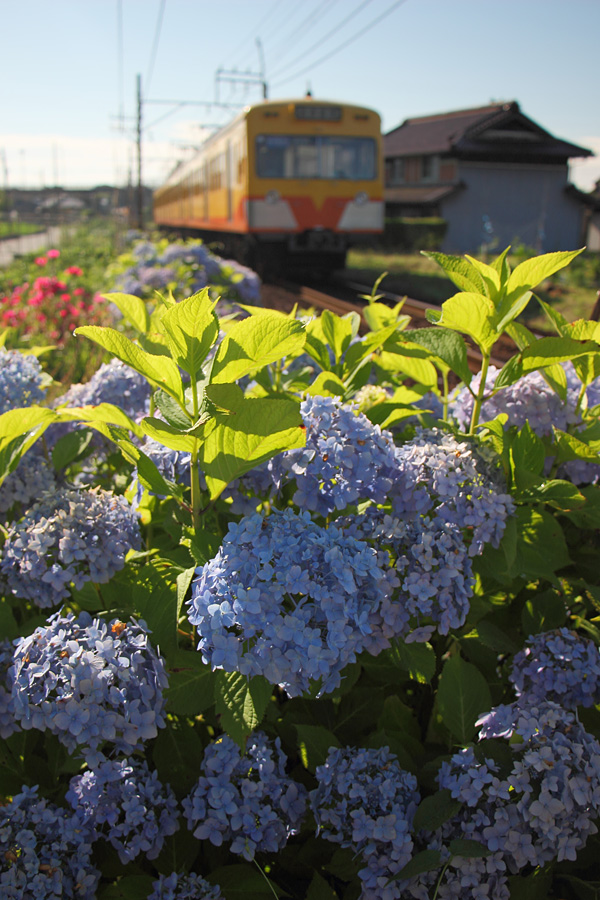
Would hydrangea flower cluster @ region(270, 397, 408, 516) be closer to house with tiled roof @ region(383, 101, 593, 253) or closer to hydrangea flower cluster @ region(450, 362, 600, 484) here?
hydrangea flower cluster @ region(450, 362, 600, 484)

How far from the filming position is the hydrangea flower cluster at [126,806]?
4.00 feet

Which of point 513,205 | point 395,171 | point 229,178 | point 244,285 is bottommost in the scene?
point 244,285

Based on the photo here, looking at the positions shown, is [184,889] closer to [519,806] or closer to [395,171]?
[519,806]

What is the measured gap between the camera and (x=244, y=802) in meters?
1.24

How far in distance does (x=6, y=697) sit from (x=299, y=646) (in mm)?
599

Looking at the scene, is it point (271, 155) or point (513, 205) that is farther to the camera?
point (513, 205)

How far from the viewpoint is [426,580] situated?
1.17 metres

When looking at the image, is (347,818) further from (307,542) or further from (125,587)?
(125,587)

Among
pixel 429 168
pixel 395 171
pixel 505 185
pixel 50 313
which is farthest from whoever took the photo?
pixel 395 171

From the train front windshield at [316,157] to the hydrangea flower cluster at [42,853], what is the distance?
12945 mm

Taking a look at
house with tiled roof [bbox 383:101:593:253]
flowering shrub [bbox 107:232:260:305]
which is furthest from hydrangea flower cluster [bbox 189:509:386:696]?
house with tiled roof [bbox 383:101:593:253]

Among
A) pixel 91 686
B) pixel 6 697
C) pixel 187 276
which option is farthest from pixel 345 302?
pixel 91 686

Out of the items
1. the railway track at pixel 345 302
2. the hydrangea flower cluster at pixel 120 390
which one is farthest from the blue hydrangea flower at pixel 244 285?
the hydrangea flower cluster at pixel 120 390

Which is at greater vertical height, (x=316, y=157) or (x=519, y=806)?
(x=316, y=157)
